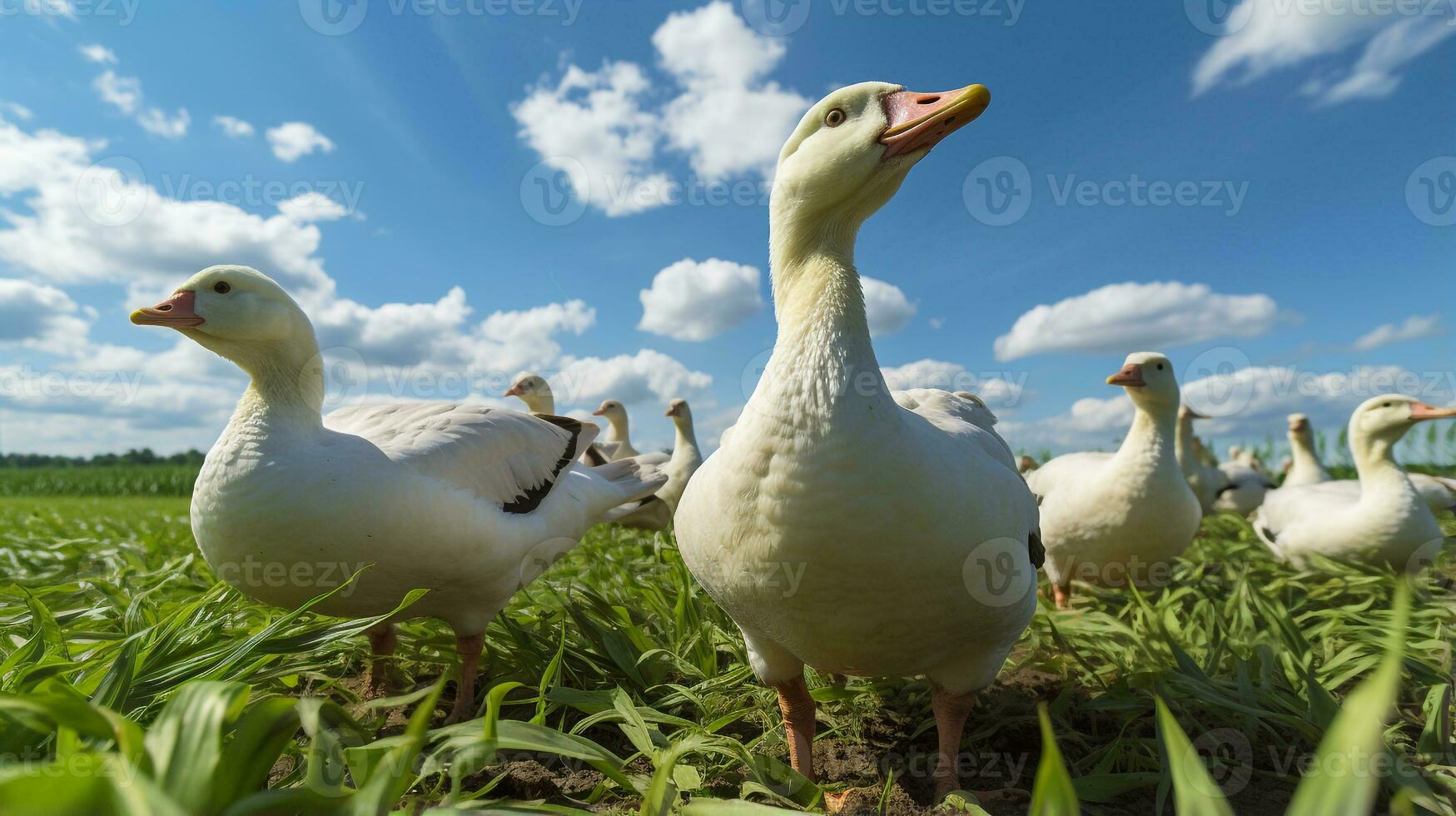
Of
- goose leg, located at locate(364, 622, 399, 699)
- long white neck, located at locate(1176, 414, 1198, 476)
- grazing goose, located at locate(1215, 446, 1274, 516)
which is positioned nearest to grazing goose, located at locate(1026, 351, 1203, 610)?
long white neck, located at locate(1176, 414, 1198, 476)

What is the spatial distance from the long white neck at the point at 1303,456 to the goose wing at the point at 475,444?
1126 cm

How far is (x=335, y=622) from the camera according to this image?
2.27m

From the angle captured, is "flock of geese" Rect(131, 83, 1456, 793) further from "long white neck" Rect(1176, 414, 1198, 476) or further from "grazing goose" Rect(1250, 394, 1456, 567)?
"long white neck" Rect(1176, 414, 1198, 476)

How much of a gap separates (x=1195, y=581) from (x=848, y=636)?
15.4ft

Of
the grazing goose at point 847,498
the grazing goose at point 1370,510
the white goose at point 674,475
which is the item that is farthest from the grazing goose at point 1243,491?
the grazing goose at point 847,498

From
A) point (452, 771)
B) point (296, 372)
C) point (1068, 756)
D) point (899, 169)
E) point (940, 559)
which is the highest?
point (899, 169)

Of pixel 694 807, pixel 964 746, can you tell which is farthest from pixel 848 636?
pixel 964 746

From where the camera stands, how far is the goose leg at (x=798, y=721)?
7.75ft

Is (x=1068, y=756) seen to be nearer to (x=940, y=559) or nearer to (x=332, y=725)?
(x=940, y=559)

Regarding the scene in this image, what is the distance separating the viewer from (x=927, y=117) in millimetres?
2121

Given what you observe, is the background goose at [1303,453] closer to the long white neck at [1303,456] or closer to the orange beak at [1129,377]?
the long white neck at [1303,456]

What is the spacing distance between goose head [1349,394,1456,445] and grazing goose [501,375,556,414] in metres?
9.00

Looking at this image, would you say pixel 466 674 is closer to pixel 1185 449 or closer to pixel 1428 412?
pixel 1428 412

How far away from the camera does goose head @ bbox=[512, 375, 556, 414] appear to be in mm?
9016
